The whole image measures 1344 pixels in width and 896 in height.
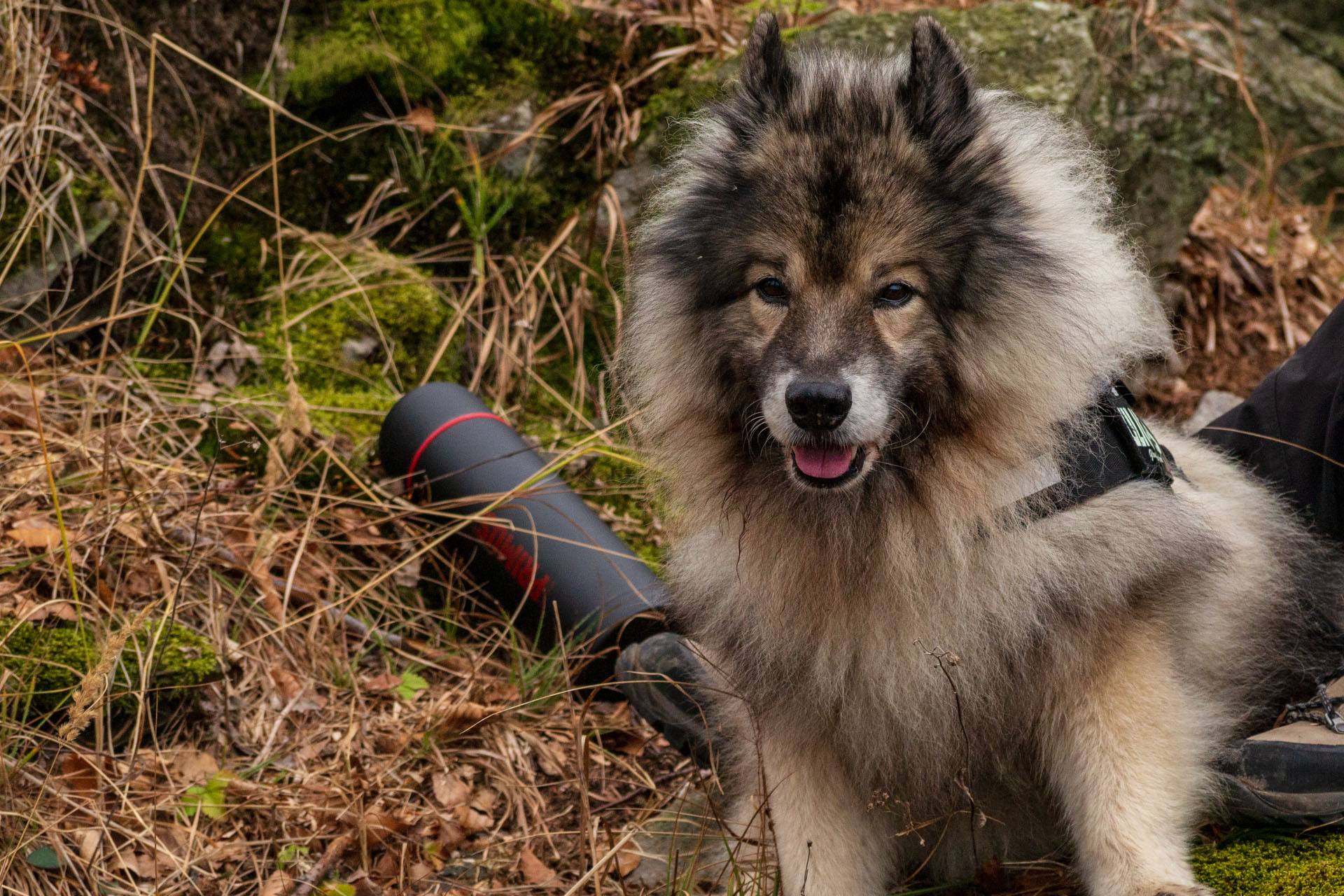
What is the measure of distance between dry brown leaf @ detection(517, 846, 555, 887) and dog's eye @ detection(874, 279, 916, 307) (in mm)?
1762

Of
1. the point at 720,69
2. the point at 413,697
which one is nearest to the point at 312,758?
the point at 413,697

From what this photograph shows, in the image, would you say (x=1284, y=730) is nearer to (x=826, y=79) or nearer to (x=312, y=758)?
(x=826, y=79)

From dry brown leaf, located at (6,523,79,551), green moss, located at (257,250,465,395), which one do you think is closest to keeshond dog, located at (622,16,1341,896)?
dry brown leaf, located at (6,523,79,551)

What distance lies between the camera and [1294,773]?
8.41 feet

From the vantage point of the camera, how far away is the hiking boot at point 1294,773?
2.51m

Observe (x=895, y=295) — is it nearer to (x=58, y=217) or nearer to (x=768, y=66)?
(x=768, y=66)

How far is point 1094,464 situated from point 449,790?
205cm

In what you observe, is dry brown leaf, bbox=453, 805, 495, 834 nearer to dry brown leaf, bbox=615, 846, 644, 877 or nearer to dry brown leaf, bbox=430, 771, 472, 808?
dry brown leaf, bbox=430, 771, 472, 808

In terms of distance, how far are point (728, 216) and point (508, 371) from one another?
8.32 feet

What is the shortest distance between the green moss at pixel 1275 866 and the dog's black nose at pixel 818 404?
1352 mm

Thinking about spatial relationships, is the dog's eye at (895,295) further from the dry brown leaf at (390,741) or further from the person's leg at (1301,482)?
the dry brown leaf at (390,741)

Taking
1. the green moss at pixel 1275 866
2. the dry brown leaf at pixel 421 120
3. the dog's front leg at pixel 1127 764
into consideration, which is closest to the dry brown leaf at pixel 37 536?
the dry brown leaf at pixel 421 120

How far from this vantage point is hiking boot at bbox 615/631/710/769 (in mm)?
3297

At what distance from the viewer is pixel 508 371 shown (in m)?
4.96
